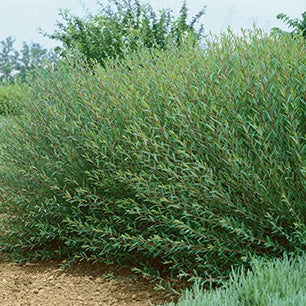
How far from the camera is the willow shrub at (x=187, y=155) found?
2.62 meters

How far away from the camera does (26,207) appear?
397cm

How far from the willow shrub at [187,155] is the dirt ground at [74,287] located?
16cm

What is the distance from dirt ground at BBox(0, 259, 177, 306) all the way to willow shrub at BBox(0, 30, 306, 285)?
0.16 m

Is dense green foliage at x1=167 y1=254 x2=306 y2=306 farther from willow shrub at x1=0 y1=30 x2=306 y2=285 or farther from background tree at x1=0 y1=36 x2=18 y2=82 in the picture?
background tree at x1=0 y1=36 x2=18 y2=82

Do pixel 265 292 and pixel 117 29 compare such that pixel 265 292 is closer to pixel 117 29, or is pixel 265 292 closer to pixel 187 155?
pixel 187 155

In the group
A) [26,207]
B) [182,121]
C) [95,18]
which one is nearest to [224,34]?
[182,121]

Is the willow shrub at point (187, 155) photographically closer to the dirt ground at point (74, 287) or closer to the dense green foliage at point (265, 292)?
the dirt ground at point (74, 287)

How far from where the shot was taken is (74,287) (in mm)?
3438

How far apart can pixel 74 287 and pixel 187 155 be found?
5.52 ft

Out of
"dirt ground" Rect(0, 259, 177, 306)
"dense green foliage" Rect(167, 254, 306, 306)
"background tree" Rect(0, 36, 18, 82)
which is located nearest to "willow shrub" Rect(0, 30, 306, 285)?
"dirt ground" Rect(0, 259, 177, 306)

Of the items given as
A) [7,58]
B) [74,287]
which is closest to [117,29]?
[74,287]

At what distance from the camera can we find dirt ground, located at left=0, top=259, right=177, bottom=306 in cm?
316

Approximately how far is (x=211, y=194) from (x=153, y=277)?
1042 mm

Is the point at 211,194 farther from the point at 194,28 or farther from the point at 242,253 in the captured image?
the point at 194,28
